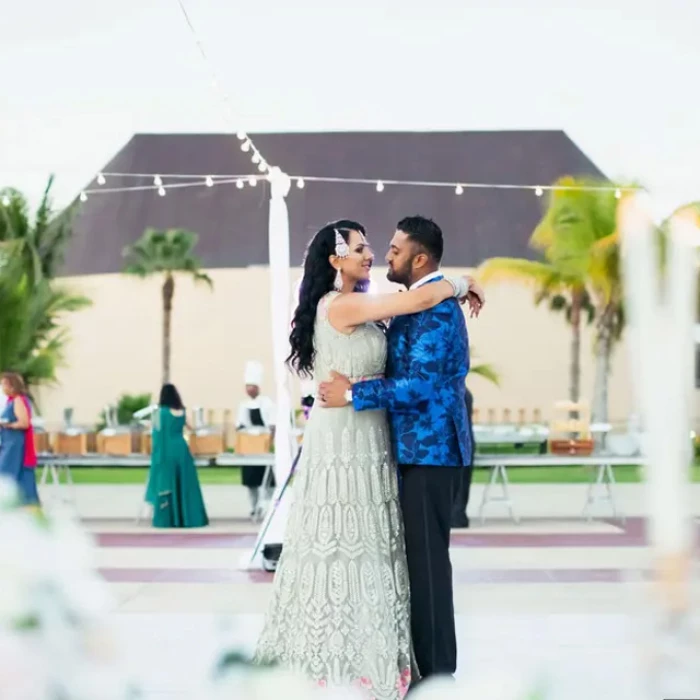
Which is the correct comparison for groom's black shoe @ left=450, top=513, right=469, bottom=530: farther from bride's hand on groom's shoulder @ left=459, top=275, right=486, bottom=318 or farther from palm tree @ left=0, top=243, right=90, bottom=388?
palm tree @ left=0, top=243, right=90, bottom=388

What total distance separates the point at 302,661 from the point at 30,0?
5.81m

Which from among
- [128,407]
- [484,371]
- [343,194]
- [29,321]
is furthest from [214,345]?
[484,371]

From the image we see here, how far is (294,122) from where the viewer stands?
28.7 m

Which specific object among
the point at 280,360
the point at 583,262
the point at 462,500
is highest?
the point at 583,262

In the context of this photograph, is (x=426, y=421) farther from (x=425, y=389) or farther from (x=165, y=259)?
(x=165, y=259)

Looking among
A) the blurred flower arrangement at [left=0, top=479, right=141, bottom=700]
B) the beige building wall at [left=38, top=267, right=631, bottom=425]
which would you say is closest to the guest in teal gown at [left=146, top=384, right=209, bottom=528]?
the blurred flower arrangement at [left=0, top=479, right=141, bottom=700]

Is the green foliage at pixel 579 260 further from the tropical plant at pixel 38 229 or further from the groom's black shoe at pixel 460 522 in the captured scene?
the groom's black shoe at pixel 460 522

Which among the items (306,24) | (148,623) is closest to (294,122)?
(306,24)

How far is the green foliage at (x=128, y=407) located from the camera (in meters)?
23.7

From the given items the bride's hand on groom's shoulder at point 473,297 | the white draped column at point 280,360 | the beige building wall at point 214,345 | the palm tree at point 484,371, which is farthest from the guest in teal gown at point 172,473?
the beige building wall at point 214,345

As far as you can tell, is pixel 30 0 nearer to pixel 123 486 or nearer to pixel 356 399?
pixel 356 399

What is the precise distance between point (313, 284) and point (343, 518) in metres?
0.71

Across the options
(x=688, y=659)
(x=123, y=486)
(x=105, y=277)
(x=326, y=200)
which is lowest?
(x=123, y=486)

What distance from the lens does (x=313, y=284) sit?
12.5ft
